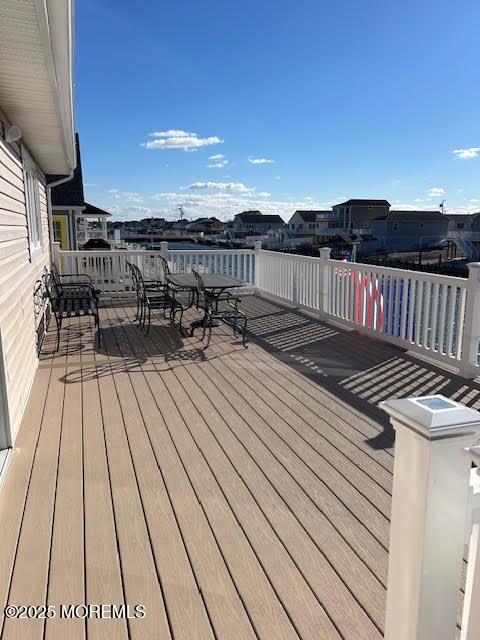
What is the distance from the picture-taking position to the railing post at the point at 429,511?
0.98 m

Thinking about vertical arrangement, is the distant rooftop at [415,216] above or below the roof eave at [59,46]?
above

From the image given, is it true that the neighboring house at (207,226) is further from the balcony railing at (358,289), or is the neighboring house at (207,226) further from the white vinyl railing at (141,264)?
the balcony railing at (358,289)

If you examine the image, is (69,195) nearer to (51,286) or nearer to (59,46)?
(51,286)

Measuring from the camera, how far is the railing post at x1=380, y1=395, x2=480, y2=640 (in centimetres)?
98

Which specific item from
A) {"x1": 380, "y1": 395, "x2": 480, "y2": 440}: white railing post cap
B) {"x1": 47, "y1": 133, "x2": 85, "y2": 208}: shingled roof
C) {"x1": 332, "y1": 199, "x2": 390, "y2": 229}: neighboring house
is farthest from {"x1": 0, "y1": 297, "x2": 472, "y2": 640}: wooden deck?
{"x1": 332, "y1": 199, "x2": 390, "y2": 229}: neighboring house

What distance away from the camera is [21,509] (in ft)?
7.43

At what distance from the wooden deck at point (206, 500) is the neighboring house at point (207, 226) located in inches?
3671

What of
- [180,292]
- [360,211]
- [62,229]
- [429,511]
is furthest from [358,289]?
[360,211]

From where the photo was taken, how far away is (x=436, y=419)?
3.18ft

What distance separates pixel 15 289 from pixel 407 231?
184ft

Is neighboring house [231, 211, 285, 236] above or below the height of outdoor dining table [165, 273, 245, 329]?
above

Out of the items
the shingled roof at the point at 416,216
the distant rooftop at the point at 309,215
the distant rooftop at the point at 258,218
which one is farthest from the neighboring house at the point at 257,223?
the shingled roof at the point at 416,216

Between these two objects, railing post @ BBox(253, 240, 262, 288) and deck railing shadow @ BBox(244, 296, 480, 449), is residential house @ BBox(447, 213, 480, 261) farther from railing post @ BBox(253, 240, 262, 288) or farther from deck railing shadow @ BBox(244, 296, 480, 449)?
deck railing shadow @ BBox(244, 296, 480, 449)

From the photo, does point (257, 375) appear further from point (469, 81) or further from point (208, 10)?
point (469, 81)
